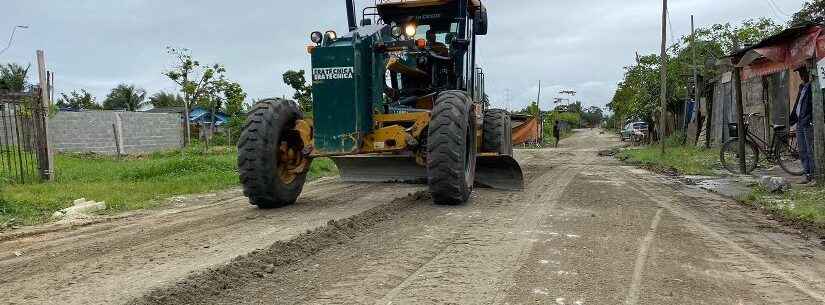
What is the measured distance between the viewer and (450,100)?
6.96 meters

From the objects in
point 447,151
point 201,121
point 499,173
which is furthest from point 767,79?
point 201,121

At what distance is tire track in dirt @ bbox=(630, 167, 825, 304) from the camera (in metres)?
3.64

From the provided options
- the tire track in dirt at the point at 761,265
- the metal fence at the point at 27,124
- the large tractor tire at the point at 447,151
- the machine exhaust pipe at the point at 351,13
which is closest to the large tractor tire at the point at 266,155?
the large tractor tire at the point at 447,151

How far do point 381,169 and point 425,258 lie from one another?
Result: 4469 millimetres

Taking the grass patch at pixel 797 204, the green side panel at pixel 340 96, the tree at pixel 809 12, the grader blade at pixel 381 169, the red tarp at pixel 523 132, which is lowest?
the grass patch at pixel 797 204

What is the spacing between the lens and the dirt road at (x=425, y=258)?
3562mm

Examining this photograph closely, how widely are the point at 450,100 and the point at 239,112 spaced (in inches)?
1123

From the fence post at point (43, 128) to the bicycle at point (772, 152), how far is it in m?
13.0

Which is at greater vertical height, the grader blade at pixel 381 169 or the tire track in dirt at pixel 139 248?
the grader blade at pixel 381 169

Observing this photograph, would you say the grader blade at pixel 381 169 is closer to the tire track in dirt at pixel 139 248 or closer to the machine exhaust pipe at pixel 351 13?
the tire track in dirt at pixel 139 248

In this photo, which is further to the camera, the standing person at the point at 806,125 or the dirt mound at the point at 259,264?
the standing person at the point at 806,125

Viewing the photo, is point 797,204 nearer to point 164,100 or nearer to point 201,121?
point 201,121

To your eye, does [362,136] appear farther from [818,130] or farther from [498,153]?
[818,130]

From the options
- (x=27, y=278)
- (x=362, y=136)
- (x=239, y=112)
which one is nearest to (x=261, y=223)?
(x=362, y=136)
